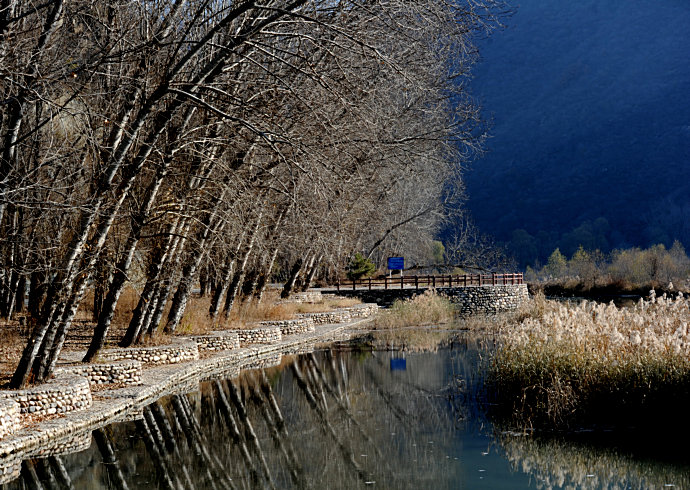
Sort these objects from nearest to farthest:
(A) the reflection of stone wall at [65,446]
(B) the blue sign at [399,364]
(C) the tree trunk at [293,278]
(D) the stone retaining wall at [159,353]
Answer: (A) the reflection of stone wall at [65,446] → (D) the stone retaining wall at [159,353] → (B) the blue sign at [399,364] → (C) the tree trunk at [293,278]

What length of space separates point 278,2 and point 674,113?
4421 inches

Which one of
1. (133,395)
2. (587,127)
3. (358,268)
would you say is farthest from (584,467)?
(587,127)

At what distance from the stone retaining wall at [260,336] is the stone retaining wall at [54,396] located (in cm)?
990

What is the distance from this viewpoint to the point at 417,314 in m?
32.8

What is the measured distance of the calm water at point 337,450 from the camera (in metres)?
9.02

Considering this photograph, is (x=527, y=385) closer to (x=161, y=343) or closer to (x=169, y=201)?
(x=169, y=201)

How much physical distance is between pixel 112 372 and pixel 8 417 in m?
4.23

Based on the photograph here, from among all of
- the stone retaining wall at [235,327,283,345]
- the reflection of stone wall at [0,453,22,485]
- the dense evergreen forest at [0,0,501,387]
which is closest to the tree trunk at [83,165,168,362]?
the dense evergreen forest at [0,0,501,387]

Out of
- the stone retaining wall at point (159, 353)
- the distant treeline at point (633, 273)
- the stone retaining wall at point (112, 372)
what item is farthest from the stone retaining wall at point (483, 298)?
the stone retaining wall at point (112, 372)

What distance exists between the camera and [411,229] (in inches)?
1965

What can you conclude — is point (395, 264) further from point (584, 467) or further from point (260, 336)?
point (584, 467)

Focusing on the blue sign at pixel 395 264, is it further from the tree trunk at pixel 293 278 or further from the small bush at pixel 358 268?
the tree trunk at pixel 293 278

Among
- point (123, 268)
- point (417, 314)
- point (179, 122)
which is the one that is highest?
point (179, 122)

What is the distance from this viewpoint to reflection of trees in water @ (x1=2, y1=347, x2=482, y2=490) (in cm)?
920
